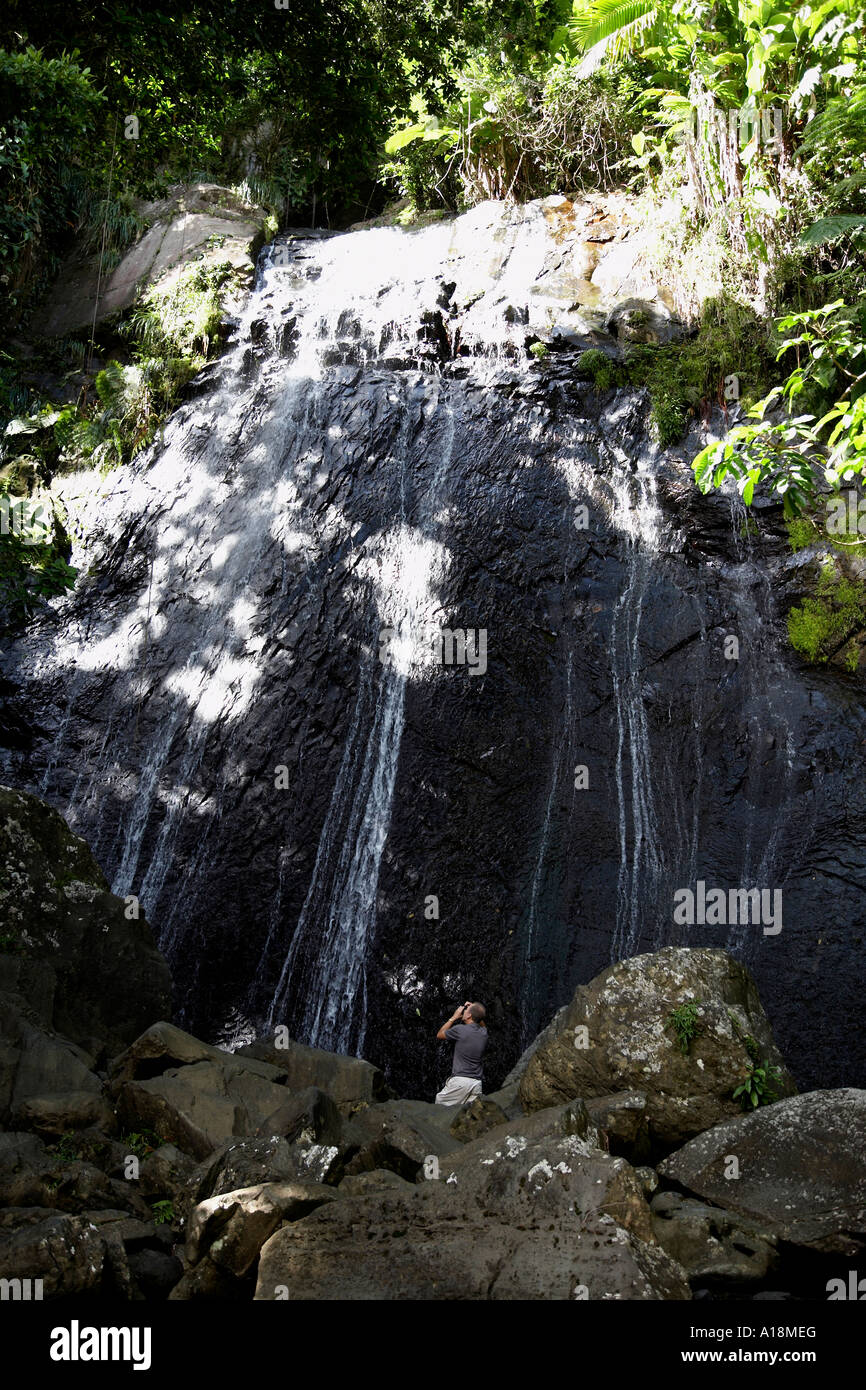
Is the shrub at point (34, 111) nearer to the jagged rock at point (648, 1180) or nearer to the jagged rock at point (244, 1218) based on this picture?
the jagged rock at point (244, 1218)

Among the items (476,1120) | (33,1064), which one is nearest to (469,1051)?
(476,1120)

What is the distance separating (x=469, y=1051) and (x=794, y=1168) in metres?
3.09

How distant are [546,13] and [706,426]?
509 cm

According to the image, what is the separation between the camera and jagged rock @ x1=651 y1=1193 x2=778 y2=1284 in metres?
4.39

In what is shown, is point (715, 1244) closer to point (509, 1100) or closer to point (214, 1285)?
point (214, 1285)

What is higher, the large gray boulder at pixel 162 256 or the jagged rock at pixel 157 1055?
the large gray boulder at pixel 162 256

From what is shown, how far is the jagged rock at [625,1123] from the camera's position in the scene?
219 inches

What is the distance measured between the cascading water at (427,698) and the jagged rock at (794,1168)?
3.63 metres

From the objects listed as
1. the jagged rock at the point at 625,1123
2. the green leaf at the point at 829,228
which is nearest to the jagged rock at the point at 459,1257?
the jagged rock at the point at 625,1123

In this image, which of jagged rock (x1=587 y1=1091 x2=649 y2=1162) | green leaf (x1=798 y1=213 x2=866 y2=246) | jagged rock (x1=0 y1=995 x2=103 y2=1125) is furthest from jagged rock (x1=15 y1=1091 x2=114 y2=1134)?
green leaf (x1=798 y1=213 x2=866 y2=246)

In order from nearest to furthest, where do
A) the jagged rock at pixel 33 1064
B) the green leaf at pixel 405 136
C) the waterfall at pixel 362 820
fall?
the jagged rock at pixel 33 1064 → the waterfall at pixel 362 820 → the green leaf at pixel 405 136

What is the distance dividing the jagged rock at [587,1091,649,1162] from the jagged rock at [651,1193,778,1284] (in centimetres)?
67
